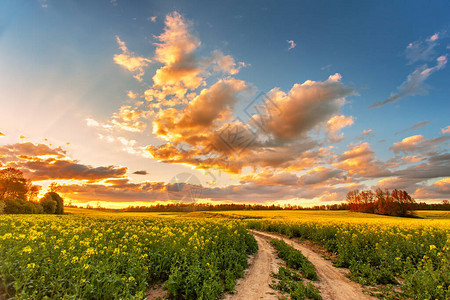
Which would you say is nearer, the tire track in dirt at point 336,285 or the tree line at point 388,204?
the tire track in dirt at point 336,285

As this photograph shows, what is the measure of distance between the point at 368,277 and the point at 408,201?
9682cm

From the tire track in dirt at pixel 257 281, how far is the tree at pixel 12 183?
267ft

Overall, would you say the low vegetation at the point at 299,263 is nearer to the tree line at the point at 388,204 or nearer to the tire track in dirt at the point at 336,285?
the tire track in dirt at the point at 336,285

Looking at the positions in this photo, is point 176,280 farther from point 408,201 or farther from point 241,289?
point 408,201

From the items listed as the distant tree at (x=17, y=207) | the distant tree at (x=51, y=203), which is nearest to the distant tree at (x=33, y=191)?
the distant tree at (x=51, y=203)

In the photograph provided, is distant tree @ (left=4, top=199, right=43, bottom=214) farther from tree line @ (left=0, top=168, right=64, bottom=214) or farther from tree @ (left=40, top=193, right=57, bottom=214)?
tree @ (left=40, top=193, right=57, bottom=214)

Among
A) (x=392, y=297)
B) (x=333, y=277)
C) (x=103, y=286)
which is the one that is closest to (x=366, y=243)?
(x=333, y=277)

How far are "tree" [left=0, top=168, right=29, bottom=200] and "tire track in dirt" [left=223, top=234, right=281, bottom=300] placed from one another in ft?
267

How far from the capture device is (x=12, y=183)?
211ft

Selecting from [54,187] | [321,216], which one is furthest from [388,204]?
[54,187]

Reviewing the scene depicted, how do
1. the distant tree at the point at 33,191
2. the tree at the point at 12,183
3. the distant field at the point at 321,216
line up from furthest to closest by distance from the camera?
the distant tree at the point at 33,191 → the tree at the point at 12,183 → the distant field at the point at 321,216

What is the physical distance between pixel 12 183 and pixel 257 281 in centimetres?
8475

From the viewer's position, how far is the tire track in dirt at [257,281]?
27.4 feet

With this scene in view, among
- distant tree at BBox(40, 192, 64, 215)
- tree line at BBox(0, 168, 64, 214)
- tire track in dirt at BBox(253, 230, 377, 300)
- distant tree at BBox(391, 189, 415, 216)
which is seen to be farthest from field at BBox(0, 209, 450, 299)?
distant tree at BBox(391, 189, 415, 216)
